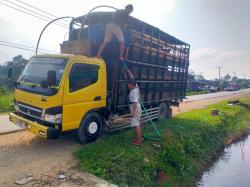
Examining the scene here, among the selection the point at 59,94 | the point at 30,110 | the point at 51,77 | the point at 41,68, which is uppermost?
the point at 41,68

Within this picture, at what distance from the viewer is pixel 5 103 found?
534 inches

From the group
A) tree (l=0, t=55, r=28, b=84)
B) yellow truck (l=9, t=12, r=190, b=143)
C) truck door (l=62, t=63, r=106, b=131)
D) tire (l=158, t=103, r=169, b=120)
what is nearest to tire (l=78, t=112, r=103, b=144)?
yellow truck (l=9, t=12, r=190, b=143)

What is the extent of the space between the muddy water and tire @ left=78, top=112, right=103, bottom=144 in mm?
3500

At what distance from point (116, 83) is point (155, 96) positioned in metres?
2.93

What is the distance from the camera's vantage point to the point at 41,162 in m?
6.02

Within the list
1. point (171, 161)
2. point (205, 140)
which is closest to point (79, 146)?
point (171, 161)

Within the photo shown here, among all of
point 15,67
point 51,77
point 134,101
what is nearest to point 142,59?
point 134,101

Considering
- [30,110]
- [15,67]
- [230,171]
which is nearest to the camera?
[30,110]

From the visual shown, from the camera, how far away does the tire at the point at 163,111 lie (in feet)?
36.7

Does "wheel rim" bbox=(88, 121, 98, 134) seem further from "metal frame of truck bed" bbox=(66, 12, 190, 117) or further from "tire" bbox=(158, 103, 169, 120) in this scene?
Answer: "tire" bbox=(158, 103, 169, 120)

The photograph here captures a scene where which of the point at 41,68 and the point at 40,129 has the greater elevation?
the point at 41,68

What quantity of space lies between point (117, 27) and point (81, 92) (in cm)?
230

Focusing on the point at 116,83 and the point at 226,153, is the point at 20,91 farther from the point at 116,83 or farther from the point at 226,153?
the point at 226,153

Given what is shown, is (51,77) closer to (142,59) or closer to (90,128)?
(90,128)
